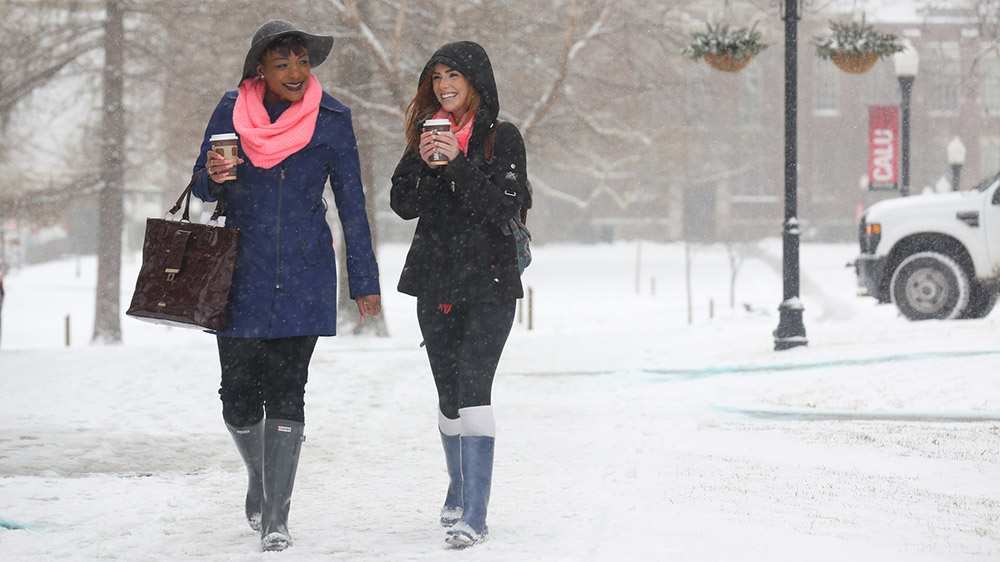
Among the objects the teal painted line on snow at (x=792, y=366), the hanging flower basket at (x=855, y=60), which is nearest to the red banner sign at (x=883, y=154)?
the hanging flower basket at (x=855, y=60)

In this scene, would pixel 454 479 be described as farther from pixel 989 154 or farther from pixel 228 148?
pixel 989 154

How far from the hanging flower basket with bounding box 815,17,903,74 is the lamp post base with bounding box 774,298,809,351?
2.86 meters

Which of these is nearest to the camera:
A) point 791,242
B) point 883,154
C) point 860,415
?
point 860,415

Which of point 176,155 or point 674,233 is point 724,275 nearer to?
point 674,233

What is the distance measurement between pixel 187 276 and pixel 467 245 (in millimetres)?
1139

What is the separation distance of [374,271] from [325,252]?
22 cm

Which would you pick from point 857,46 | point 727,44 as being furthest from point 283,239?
point 857,46

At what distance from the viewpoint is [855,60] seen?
13438 millimetres

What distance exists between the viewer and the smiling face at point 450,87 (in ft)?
16.0

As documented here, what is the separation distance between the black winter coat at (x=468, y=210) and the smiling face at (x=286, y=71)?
53 centimetres

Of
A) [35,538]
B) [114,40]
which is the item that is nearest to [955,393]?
[35,538]

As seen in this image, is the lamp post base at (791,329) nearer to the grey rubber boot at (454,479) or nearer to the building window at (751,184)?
the grey rubber boot at (454,479)

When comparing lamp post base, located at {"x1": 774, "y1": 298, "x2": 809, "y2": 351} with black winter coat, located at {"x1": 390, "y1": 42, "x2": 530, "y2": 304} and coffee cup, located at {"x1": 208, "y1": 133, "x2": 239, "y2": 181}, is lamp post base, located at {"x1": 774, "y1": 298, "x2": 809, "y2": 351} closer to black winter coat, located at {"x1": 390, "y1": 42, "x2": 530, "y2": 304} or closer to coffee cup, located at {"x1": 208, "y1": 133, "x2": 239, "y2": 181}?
black winter coat, located at {"x1": 390, "y1": 42, "x2": 530, "y2": 304}

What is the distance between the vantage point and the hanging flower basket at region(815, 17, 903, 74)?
13.3 metres
